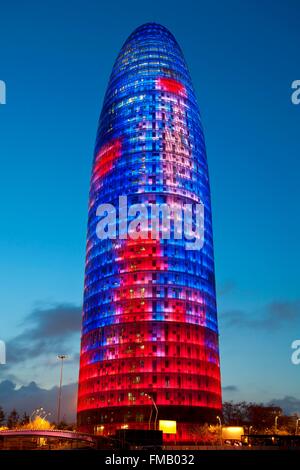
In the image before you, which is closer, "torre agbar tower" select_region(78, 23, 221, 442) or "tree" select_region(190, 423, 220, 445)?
"tree" select_region(190, 423, 220, 445)

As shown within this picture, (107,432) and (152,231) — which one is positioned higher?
(152,231)

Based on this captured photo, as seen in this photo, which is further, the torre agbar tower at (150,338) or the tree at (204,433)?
the torre agbar tower at (150,338)

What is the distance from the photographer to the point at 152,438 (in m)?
113

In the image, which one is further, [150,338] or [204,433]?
[150,338]

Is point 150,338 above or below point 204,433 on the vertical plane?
above

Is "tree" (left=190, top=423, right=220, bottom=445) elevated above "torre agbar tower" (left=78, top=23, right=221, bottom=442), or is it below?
below

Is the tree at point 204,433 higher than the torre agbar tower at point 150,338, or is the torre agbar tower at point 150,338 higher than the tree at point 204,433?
the torre agbar tower at point 150,338

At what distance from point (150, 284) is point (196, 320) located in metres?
20.5
